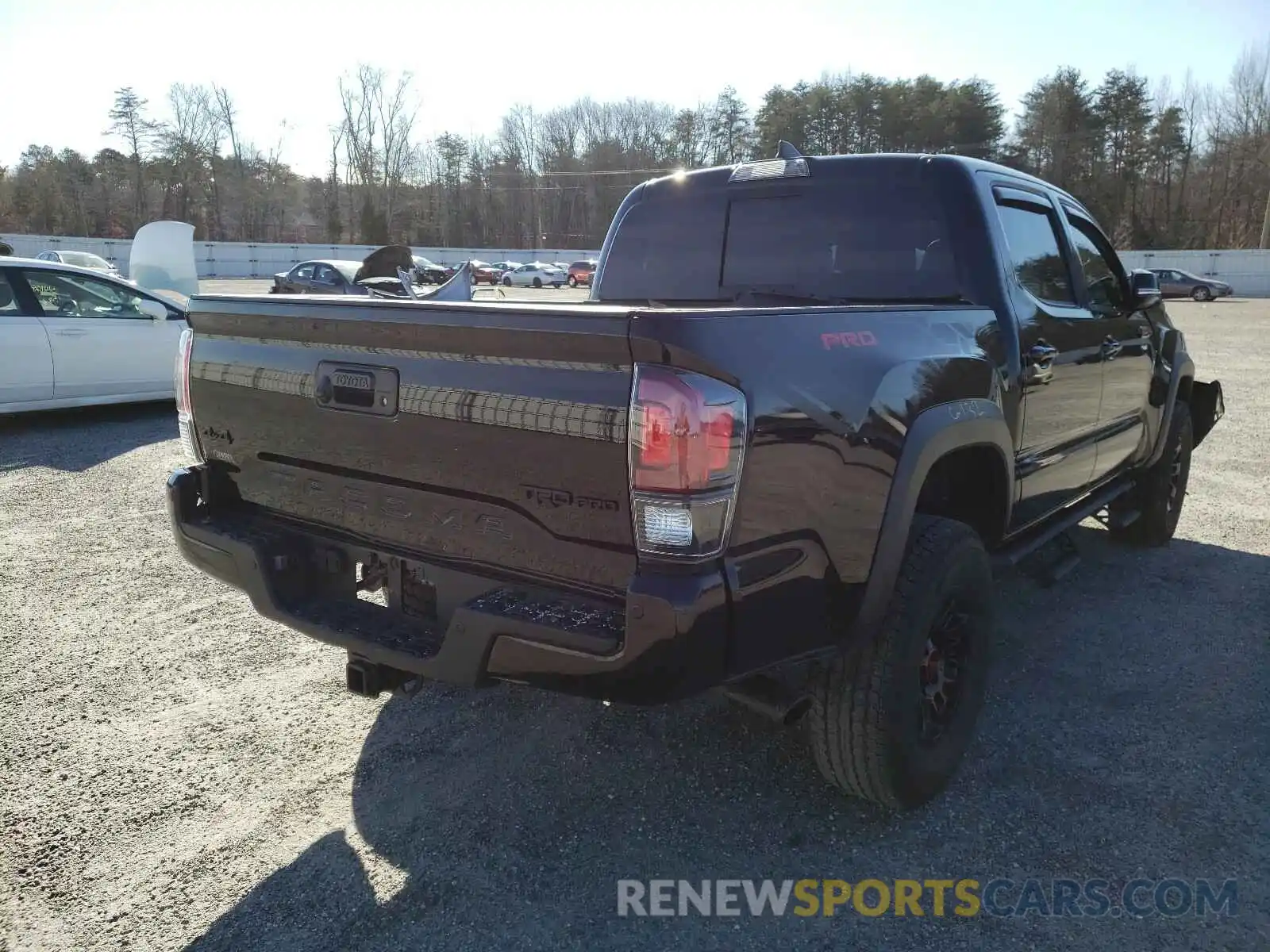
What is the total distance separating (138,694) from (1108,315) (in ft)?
15.0

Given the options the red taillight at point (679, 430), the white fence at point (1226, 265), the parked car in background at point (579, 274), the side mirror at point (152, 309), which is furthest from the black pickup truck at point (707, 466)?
the white fence at point (1226, 265)

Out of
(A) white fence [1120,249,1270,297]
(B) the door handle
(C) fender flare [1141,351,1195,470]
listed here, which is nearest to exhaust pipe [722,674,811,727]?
(B) the door handle

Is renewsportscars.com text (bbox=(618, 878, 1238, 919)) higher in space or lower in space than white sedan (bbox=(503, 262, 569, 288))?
lower

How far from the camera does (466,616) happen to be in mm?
2174

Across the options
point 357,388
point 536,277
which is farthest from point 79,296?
point 536,277

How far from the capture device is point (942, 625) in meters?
2.84

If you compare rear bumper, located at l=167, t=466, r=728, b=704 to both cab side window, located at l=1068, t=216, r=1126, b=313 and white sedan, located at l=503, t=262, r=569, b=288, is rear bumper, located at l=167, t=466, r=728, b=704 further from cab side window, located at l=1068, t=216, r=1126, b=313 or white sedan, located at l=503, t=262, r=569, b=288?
white sedan, located at l=503, t=262, r=569, b=288

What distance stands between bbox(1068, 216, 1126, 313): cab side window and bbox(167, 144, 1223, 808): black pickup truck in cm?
62

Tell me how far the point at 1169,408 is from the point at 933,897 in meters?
3.84

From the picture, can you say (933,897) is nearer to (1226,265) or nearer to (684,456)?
(684,456)

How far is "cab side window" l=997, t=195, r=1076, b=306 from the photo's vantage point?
350 cm

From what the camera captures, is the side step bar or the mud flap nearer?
the side step bar

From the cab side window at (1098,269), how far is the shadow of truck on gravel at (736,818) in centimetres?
172

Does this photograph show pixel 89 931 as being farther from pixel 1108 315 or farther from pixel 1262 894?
pixel 1108 315
